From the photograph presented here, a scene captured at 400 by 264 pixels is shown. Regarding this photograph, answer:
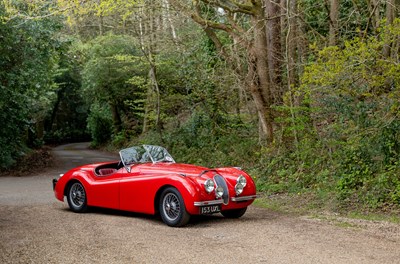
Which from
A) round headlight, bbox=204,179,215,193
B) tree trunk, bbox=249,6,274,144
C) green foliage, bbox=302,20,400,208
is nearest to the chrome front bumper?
round headlight, bbox=204,179,215,193

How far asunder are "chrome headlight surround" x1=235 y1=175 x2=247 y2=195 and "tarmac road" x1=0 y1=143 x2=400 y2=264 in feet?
1.88

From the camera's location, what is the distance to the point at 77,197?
10.8 metres

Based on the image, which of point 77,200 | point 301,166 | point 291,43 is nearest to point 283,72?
point 291,43

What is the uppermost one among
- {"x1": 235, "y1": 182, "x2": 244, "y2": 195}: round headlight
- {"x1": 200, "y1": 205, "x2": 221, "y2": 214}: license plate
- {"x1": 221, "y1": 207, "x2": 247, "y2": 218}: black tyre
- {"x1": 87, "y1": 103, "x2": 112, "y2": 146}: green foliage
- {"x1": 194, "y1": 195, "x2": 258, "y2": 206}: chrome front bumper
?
{"x1": 87, "y1": 103, "x2": 112, "y2": 146}: green foliage

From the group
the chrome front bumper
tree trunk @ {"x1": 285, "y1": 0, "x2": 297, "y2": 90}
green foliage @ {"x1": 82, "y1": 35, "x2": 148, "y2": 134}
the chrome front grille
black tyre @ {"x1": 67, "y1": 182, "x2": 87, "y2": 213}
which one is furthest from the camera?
green foliage @ {"x1": 82, "y1": 35, "x2": 148, "y2": 134}

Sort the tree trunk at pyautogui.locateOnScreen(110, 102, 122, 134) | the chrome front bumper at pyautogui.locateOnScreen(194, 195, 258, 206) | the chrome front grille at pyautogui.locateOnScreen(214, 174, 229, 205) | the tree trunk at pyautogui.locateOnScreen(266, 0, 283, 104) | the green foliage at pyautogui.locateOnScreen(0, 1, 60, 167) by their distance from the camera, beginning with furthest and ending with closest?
the tree trunk at pyautogui.locateOnScreen(110, 102, 122, 134), the green foliage at pyautogui.locateOnScreen(0, 1, 60, 167), the tree trunk at pyautogui.locateOnScreen(266, 0, 283, 104), the chrome front grille at pyautogui.locateOnScreen(214, 174, 229, 205), the chrome front bumper at pyautogui.locateOnScreen(194, 195, 258, 206)

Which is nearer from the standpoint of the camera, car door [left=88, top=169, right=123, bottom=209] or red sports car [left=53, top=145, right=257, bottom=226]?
red sports car [left=53, top=145, right=257, bottom=226]

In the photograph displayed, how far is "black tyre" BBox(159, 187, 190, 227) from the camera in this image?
8586 millimetres

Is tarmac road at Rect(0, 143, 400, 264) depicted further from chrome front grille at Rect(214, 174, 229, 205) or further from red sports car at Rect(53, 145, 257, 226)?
chrome front grille at Rect(214, 174, 229, 205)

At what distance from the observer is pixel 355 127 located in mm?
11898

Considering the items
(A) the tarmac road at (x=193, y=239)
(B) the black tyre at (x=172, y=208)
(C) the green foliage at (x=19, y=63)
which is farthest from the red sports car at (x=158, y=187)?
(C) the green foliage at (x=19, y=63)

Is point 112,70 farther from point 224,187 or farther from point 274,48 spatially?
point 224,187

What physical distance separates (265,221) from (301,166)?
5.08 metres

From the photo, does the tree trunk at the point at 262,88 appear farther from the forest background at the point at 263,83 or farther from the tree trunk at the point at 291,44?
the tree trunk at the point at 291,44
